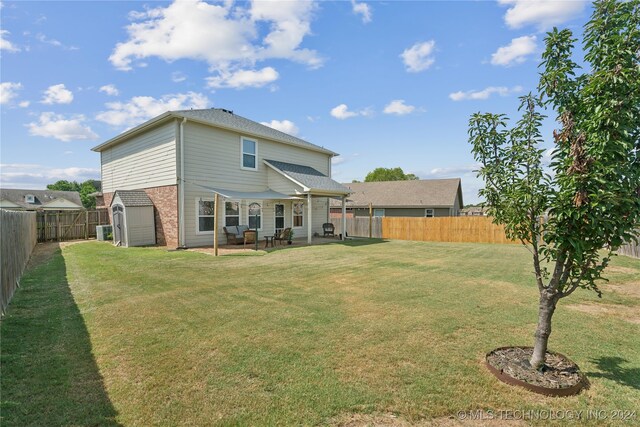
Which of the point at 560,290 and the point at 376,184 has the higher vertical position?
the point at 376,184

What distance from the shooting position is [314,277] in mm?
8469

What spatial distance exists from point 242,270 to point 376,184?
90.7 feet

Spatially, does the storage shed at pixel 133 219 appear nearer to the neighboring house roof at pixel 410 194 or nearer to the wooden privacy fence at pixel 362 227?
the wooden privacy fence at pixel 362 227

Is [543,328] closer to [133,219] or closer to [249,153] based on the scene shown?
[249,153]

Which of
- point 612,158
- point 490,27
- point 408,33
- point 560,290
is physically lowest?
point 560,290

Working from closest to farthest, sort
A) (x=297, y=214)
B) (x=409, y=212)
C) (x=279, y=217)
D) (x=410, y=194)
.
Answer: (x=279, y=217) < (x=297, y=214) < (x=409, y=212) < (x=410, y=194)

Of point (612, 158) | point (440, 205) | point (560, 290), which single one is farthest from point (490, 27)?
point (440, 205)

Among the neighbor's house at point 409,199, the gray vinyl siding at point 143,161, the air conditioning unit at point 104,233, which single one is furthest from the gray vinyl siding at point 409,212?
the air conditioning unit at point 104,233

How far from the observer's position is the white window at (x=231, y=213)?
15.7 metres

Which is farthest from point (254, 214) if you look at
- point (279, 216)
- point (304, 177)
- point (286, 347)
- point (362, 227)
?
point (286, 347)

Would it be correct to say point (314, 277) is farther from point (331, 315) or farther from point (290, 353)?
point (290, 353)

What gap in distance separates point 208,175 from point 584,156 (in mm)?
14199

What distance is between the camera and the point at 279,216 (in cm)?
1822

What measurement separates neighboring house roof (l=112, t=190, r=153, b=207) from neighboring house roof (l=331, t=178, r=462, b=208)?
1754cm
